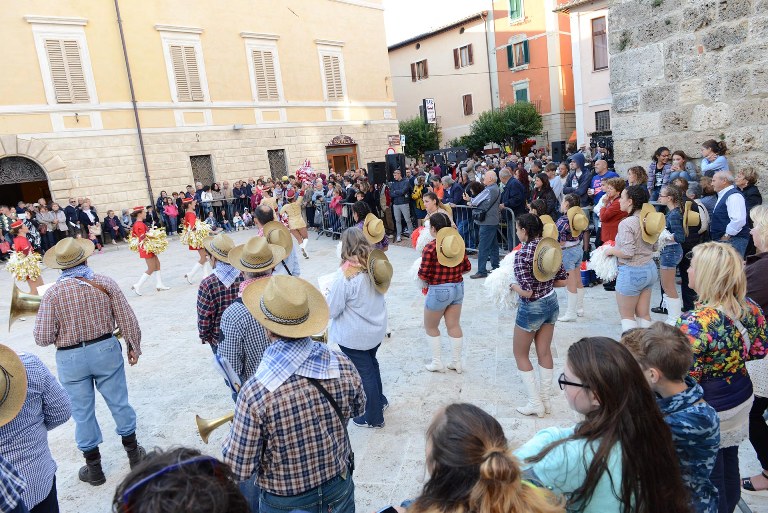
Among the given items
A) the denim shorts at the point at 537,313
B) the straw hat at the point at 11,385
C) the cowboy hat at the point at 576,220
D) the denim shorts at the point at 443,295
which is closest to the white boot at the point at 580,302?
the cowboy hat at the point at 576,220

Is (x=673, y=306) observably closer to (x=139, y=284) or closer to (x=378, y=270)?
(x=378, y=270)

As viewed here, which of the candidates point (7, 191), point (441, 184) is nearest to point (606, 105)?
point (441, 184)

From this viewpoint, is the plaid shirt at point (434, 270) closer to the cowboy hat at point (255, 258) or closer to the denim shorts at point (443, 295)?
the denim shorts at point (443, 295)

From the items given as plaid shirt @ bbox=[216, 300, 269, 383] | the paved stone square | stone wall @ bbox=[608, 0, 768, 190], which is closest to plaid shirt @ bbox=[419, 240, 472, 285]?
the paved stone square

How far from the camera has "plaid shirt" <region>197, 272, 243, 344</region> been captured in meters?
3.92

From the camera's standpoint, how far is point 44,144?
1742cm

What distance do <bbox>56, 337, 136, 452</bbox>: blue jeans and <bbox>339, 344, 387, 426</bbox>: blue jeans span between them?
5.94 feet

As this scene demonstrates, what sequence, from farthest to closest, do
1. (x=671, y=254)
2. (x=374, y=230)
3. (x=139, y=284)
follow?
(x=139, y=284)
(x=374, y=230)
(x=671, y=254)

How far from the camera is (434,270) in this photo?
197 inches

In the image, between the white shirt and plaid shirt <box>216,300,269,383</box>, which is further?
the white shirt

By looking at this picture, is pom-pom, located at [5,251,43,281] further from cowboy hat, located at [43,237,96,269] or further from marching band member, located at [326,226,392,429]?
marching band member, located at [326,226,392,429]

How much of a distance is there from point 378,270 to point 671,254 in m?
3.51

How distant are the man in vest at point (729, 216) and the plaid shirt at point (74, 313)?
245 inches

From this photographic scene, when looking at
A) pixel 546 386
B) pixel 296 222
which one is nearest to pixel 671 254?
pixel 546 386
